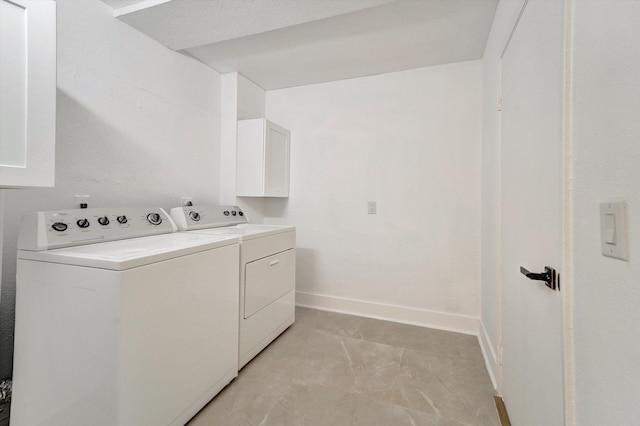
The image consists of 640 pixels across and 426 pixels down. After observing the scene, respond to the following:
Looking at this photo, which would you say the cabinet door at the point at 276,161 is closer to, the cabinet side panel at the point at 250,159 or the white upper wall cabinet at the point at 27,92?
the cabinet side panel at the point at 250,159

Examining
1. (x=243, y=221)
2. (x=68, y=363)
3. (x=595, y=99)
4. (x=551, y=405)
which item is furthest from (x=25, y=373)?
(x=595, y=99)

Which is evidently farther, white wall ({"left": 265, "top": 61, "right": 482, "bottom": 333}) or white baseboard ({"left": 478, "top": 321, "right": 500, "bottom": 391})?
white wall ({"left": 265, "top": 61, "right": 482, "bottom": 333})

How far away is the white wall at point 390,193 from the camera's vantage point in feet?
7.98

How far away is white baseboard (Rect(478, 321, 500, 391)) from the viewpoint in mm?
1674

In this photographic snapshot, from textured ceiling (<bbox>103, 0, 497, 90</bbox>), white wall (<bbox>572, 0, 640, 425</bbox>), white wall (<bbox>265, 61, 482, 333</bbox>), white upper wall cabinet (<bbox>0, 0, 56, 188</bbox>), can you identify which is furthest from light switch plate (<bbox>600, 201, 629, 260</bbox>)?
white wall (<bbox>265, 61, 482, 333</bbox>)

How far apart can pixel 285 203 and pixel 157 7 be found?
6.34 feet

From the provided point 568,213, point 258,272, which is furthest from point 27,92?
point 568,213

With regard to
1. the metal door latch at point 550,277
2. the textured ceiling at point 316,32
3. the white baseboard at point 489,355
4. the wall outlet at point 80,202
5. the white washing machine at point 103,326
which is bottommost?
the white baseboard at point 489,355

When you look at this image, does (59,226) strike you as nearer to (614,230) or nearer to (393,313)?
(614,230)

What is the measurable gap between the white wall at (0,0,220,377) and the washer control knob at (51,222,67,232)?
1.17 feet

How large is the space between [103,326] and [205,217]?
1.18 meters

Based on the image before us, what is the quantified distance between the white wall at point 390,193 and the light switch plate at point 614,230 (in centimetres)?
197

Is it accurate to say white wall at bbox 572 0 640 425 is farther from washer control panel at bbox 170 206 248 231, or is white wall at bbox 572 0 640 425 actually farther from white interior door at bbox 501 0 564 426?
washer control panel at bbox 170 206 248 231

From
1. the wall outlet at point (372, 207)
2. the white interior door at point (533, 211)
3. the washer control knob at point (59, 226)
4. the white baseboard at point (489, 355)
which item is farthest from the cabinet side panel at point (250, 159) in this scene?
the white baseboard at point (489, 355)
